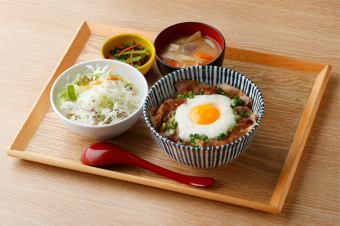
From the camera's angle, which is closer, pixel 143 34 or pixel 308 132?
pixel 308 132

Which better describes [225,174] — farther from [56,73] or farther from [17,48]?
[17,48]

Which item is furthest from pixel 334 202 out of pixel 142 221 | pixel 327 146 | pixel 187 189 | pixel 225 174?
pixel 142 221

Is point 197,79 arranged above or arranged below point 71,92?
above

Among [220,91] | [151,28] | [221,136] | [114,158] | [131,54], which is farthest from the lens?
[151,28]

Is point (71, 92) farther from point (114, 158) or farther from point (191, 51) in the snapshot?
point (191, 51)

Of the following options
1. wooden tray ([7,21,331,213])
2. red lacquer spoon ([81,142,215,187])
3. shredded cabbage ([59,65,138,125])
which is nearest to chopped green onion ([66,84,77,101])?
shredded cabbage ([59,65,138,125])

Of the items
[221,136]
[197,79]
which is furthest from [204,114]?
[197,79]

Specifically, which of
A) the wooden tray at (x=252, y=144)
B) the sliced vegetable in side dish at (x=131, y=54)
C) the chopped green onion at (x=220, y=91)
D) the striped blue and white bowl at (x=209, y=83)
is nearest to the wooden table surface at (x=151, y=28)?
the wooden tray at (x=252, y=144)
